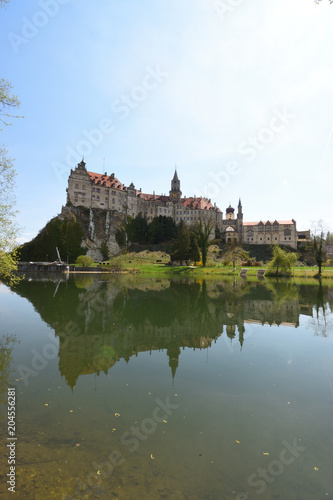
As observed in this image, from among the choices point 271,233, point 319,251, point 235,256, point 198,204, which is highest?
point 198,204

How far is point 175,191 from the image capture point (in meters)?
119

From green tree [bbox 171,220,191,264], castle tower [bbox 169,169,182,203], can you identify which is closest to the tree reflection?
green tree [bbox 171,220,191,264]

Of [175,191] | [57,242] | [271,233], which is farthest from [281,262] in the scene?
[175,191]

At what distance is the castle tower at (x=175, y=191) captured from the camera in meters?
118

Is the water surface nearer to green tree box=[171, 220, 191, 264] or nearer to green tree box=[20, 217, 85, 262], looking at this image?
green tree box=[171, 220, 191, 264]

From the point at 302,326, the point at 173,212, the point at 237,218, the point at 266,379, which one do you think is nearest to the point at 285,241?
the point at 237,218

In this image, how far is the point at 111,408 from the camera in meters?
6.25

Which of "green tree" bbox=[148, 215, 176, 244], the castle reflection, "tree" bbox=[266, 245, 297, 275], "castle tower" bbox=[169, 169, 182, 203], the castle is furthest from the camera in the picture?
"castle tower" bbox=[169, 169, 182, 203]

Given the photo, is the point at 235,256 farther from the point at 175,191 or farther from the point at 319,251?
the point at 175,191

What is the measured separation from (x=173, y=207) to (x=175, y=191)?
8.40 metres

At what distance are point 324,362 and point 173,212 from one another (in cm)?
10870

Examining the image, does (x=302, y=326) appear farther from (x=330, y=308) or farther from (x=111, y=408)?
(x=111, y=408)

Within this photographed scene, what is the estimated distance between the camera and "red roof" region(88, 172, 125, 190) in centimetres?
9957

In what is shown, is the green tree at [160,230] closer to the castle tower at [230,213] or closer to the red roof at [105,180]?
the red roof at [105,180]
